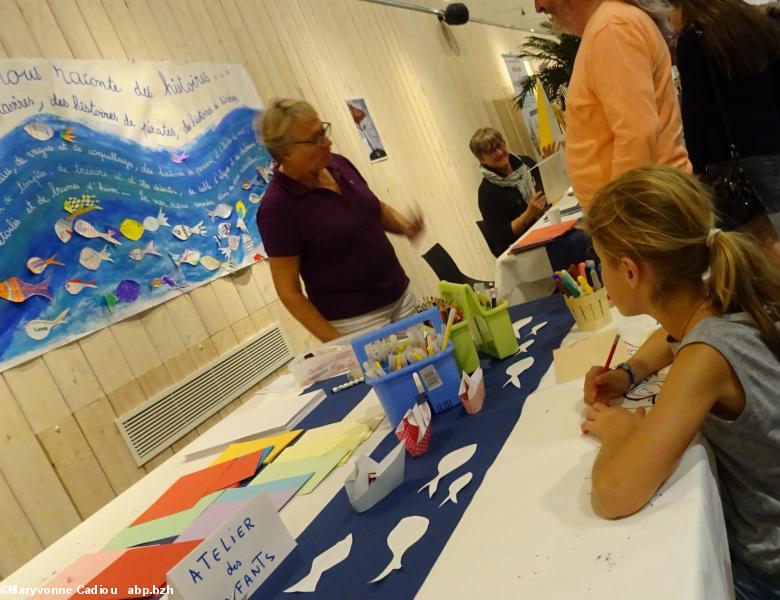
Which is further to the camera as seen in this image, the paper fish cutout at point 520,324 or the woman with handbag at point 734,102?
the woman with handbag at point 734,102

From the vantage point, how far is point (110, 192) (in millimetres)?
2455

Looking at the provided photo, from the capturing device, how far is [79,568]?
4.04 ft

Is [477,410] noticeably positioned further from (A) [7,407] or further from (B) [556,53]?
(B) [556,53]

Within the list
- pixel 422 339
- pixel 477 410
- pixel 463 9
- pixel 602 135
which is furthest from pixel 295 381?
pixel 463 9

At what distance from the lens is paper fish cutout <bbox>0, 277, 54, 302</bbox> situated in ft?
6.77

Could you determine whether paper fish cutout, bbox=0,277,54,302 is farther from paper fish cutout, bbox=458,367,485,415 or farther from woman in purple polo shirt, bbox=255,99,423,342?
paper fish cutout, bbox=458,367,485,415

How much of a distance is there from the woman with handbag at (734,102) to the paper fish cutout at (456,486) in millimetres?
1167

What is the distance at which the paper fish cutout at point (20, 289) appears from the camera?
6.77ft

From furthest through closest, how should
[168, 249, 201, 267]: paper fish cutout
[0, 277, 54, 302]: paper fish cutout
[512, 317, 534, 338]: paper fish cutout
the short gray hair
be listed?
[168, 249, 201, 267]: paper fish cutout
[0, 277, 54, 302]: paper fish cutout
the short gray hair
[512, 317, 534, 338]: paper fish cutout

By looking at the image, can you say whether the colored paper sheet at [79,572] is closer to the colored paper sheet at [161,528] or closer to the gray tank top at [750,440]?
the colored paper sheet at [161,528]

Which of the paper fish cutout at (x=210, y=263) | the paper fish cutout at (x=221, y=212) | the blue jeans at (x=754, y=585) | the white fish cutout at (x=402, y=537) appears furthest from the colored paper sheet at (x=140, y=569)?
the paper fish cutout at (x=221, y=212)

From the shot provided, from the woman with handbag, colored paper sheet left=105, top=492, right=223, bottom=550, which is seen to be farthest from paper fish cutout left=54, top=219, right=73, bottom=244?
the woman with handbag

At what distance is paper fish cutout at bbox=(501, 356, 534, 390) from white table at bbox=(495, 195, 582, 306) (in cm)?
121

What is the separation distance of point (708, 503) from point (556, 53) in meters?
5.55
